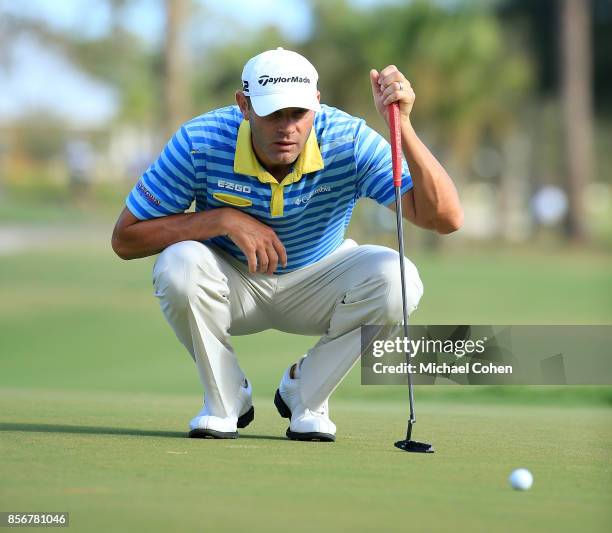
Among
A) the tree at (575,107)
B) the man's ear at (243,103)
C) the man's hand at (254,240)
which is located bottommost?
the man's hand at (254,240)

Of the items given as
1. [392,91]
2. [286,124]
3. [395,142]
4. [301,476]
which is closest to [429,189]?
[395,142]

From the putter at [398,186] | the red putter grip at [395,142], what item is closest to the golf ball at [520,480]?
the putter at [398,186]

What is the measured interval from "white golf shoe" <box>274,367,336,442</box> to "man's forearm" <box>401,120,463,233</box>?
0.88 m

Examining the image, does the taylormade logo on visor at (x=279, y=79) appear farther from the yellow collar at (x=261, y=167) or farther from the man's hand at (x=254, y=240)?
the man's hand at (x=254, y=240)

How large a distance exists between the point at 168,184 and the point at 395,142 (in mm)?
912

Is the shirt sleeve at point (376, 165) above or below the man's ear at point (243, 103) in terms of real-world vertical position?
below

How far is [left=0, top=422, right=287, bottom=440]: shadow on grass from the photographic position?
5.01 meters

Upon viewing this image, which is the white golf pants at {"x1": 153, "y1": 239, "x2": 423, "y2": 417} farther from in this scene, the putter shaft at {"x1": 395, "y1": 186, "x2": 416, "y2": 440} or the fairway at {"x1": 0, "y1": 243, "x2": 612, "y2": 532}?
the fairway at {"x1": 0, "y1": 243, "x2": 612, "y2": 532}

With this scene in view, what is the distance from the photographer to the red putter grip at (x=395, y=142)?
4.84 m

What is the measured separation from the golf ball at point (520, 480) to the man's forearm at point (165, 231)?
1728 mm

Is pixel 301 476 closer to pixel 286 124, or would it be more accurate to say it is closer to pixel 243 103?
pixel 286 124

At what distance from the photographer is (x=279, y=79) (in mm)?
4785

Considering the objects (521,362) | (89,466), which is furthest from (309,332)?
(89,466)

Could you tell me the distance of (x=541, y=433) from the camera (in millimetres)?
5305
